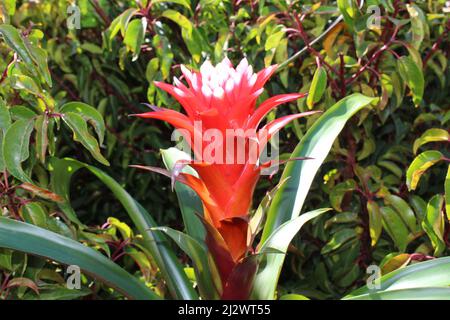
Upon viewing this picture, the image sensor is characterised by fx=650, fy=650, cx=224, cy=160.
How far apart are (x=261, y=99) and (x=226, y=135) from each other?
2.26 feet

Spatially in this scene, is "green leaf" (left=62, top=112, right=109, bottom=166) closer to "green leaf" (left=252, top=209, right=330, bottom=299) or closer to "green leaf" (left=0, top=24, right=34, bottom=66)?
"green leaf" (left=0, top=24, right=34, bottom=66)

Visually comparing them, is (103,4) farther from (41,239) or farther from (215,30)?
(41,239)

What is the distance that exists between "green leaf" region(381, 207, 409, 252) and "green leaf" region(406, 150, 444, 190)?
145mm

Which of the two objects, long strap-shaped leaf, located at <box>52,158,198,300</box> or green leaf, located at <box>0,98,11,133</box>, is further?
long strap-shaped leaf, located at <box>52,158,198,300</box>

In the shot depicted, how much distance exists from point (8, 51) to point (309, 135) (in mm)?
913

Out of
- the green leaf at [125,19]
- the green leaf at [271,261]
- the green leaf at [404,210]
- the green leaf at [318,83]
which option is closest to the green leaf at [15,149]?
the green leaf at [125,19]

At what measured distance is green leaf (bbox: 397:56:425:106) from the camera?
169 cm

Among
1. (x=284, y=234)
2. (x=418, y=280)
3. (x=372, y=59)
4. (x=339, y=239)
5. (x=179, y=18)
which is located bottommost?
(x=339, y=239)

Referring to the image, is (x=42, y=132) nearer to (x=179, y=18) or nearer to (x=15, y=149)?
(x=15, y=149)

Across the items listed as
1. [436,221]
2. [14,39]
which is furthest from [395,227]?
[14,39]

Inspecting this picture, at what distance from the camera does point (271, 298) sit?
4.57ft

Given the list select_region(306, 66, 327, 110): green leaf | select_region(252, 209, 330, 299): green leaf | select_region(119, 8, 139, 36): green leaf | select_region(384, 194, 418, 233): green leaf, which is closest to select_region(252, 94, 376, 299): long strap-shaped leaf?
select_region(252, 209, 330, 299): green leaf

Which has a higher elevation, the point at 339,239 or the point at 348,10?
the point at 348,10

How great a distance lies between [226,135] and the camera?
1195 mm
